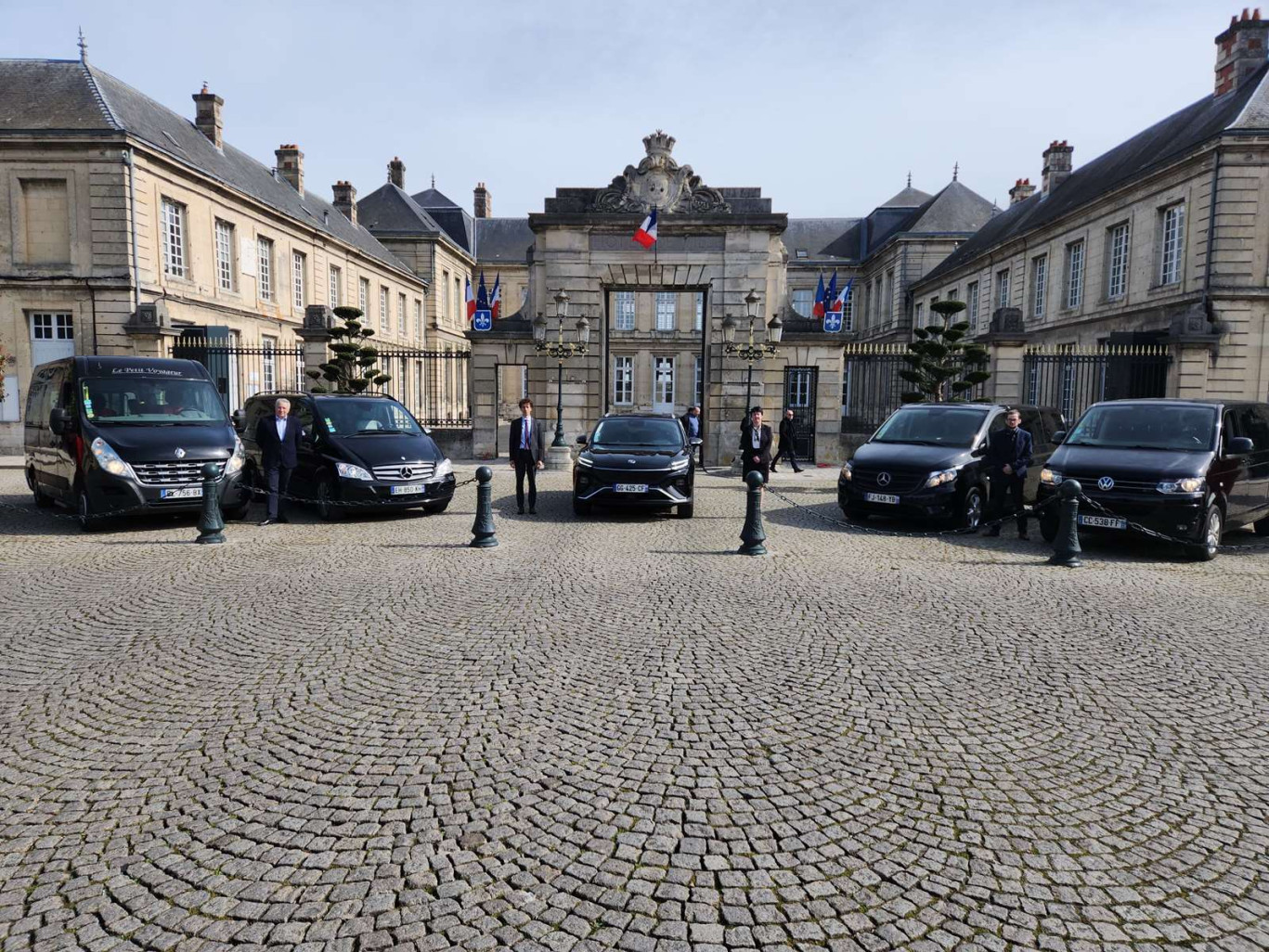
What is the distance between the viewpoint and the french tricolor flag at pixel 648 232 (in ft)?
64.9

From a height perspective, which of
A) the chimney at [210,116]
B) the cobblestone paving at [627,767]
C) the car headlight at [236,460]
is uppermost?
the chimney at [210,116]

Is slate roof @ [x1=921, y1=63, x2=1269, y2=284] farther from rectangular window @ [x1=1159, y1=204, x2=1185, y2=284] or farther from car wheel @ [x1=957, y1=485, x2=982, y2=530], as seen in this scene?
car wheel @ [x1=957, y1=485, x2=982, y2=530]

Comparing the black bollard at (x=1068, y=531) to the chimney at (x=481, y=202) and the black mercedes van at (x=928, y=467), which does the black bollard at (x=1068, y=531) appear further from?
the chimney at (x=481, y=202)

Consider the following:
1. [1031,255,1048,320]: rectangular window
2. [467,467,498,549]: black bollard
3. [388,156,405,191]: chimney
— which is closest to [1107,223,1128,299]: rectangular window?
[1031,255,1048,320]: rectangular window

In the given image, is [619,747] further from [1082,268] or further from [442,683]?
[1082,268]

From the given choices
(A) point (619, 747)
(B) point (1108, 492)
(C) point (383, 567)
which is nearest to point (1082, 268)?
(B) point (1108, 492)

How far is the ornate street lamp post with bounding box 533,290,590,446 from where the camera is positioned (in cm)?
2031

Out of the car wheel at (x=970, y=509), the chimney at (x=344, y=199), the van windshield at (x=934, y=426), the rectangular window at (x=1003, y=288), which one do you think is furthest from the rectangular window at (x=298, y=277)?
the rectangular window at (x=1003, y=288)

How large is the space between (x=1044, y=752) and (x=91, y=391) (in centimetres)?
Result: 1108

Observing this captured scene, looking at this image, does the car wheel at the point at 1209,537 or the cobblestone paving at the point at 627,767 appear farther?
the car wheel at the point at 1209,537

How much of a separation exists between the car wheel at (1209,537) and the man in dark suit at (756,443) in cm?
574

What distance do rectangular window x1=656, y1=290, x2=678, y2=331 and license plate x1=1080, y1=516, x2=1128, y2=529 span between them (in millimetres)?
35797

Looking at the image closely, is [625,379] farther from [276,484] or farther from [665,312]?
[276,484]

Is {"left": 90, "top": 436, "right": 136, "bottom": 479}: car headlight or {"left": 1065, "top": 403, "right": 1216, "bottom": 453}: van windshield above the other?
{"left": 1065, "top": 403, "right": 1216, "bottom": 453}: van windshield
